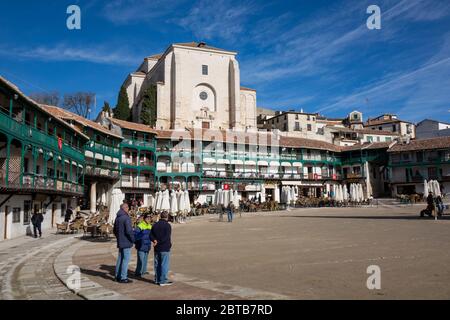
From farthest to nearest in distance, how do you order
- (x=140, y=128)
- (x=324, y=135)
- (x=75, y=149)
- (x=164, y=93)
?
(x=324, y=135) < (x=164, y=93) < (x=140, y=128) < (x=75, y=149)

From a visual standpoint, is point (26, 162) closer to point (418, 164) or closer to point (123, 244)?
point (123, 244)

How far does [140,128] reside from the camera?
4931 centimetres

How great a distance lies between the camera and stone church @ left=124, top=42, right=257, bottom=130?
2446 inches

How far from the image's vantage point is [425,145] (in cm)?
5381

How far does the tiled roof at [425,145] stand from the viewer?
52406mm

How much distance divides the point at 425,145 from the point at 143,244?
55.1 meters

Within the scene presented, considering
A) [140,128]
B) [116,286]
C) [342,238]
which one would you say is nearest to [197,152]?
[140,128]

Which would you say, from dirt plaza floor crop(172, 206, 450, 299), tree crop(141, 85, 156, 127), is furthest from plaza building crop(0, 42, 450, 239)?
dirt plaza floor crop(172, 206, 450, 299)

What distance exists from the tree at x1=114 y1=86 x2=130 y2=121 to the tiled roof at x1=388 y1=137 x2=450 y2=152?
4371 cm

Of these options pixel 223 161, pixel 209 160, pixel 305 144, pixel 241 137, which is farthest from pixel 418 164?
pixel 209 160

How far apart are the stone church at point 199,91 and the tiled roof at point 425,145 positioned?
24.4m

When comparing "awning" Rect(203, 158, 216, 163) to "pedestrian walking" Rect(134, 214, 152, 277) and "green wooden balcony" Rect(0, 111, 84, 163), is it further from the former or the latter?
"pedestrian walking" Rect(134, 214, 152, 277)

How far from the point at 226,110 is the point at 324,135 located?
61.2 feet
